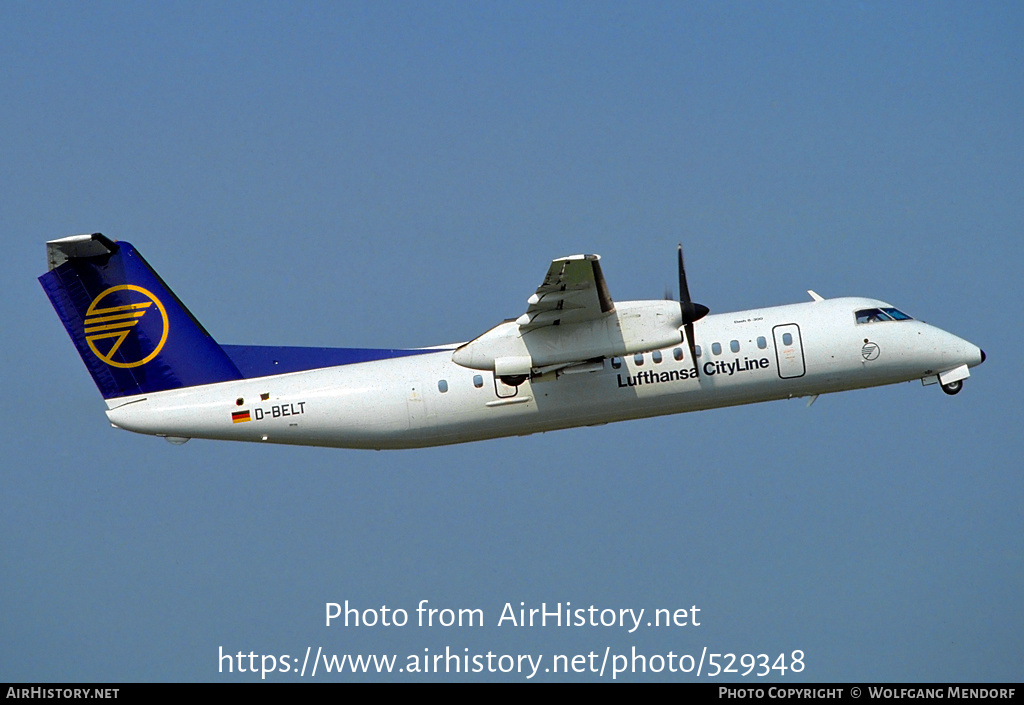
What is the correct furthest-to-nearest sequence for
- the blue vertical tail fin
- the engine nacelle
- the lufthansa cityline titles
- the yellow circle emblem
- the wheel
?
the wheel
the yellow circle emblem
the blue vertical tail fin
the lufthansa cityline titles
the engine nacelle

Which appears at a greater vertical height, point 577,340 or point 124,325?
point 124,325

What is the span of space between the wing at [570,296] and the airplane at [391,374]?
67cm

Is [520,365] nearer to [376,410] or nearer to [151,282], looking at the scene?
[376,410]

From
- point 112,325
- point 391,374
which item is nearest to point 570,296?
point 391,374

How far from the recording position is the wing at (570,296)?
20594 millimetres

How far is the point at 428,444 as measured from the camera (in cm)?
2323

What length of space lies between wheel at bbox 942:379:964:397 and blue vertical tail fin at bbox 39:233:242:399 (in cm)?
1254

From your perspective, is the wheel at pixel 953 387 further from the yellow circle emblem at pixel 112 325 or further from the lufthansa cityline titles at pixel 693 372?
the yellow circle emblem at pixel 112 325

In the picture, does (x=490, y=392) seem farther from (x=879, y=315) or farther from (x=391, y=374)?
(x=879, y=315)

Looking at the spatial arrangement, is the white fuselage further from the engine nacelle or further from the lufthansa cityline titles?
the engine nacelle

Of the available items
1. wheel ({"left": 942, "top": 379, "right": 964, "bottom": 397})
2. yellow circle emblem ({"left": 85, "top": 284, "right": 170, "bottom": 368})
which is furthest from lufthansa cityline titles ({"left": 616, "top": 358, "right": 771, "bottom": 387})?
yellow circle emblem ({"left": 85, "top": 284, "right": 170, "bottom": 368})

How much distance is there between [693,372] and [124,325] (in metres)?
9.85

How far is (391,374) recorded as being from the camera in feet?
75.5

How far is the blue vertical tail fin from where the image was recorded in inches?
905
